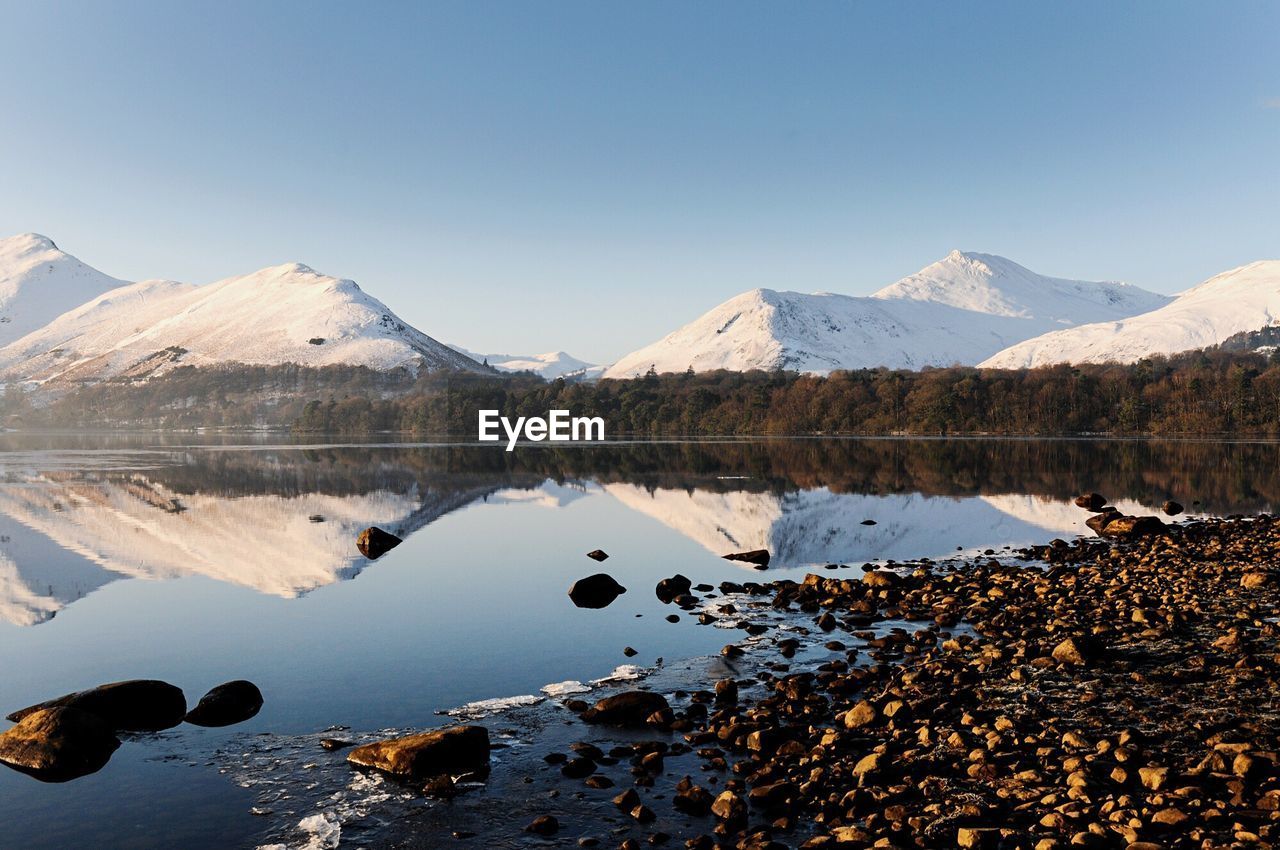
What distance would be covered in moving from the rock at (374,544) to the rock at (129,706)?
21.3 metres

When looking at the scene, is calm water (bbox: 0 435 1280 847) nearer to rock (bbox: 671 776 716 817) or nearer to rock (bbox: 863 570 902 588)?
rock (bbox: 863 570 902 588)

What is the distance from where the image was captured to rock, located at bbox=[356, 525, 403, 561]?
39.3m

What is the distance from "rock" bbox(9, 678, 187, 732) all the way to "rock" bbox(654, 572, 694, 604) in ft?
51.3

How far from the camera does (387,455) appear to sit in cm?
12912

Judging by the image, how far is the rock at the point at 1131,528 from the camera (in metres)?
39.1

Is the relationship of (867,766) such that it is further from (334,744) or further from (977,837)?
(334,744)

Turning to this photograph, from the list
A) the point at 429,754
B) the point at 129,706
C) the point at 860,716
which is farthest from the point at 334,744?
the point at 860,716

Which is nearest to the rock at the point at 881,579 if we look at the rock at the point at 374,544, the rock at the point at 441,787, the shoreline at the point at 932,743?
the shoreline at the point at 932,743

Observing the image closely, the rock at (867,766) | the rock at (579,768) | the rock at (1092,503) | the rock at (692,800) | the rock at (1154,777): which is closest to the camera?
the rock at (1154,777)

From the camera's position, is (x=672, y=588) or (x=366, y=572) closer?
(x=672, y=588)

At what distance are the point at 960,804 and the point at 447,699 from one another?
37.2 feet

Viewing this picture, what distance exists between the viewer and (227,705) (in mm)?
17375

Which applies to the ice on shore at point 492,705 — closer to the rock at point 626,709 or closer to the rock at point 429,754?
the rock at point 626,709

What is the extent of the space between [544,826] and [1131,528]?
3812 centimetres
